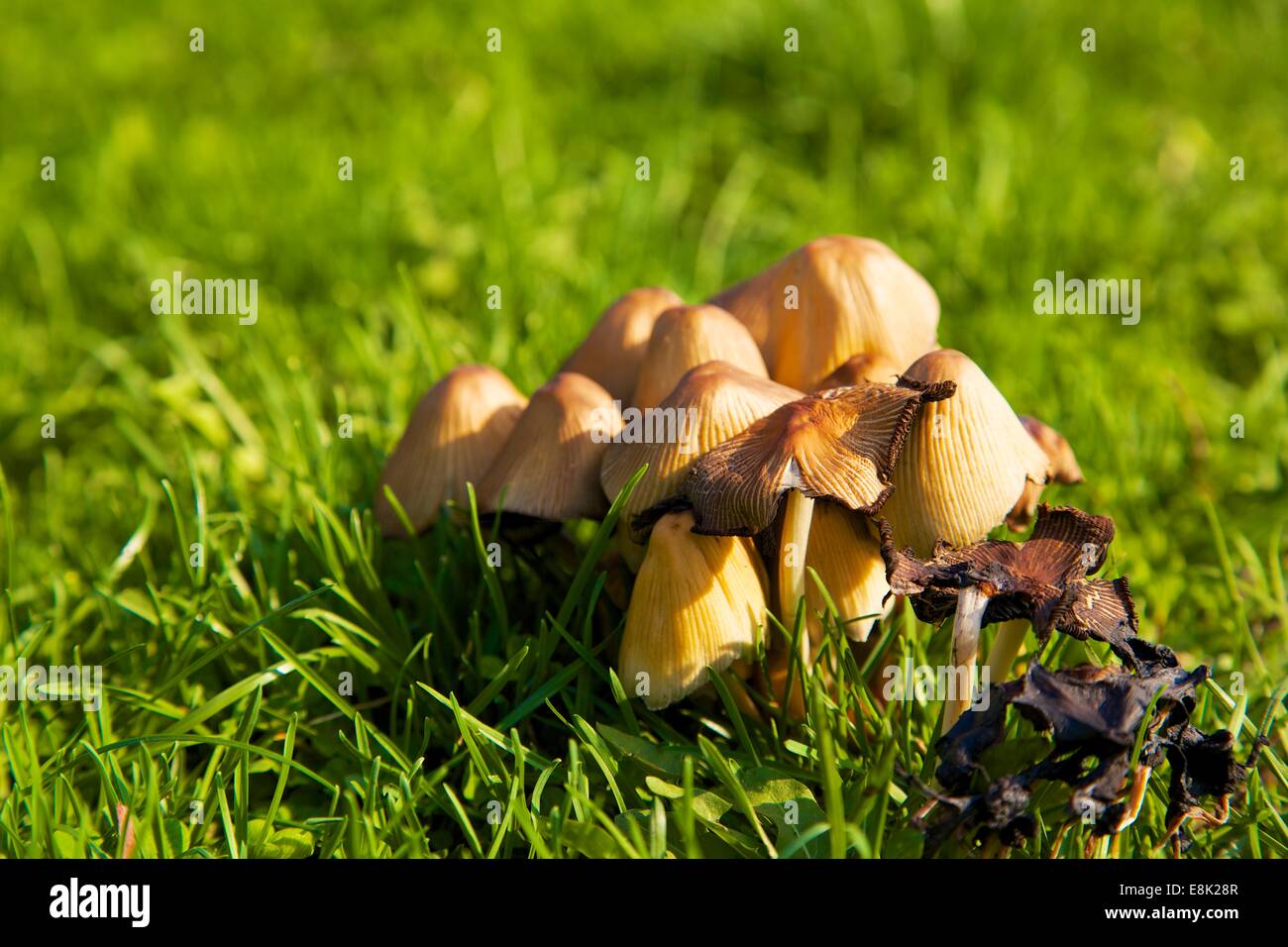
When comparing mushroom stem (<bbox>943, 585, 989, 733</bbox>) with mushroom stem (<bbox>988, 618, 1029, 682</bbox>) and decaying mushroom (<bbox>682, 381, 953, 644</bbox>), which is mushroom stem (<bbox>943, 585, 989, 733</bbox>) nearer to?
mushroom stem (<bbox>988, 618, 1029, 682</bbox>)

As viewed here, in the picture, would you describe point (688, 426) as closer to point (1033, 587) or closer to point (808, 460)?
point (808, 460)

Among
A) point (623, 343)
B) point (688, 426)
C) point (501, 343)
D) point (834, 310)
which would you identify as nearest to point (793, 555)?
point (688, 426)

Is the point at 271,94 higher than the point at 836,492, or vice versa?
the point at 271,94

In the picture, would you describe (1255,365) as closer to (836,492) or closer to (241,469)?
(836,492)

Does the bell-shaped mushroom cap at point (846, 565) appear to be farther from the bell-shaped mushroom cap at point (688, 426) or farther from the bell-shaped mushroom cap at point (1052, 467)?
the bell-shaped mushroom cap at point (1052, 467)

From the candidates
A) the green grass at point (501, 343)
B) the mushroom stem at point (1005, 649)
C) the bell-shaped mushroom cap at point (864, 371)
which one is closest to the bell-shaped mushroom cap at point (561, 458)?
the green grass at point (501, 343)

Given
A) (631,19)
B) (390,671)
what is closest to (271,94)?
(631,19)
